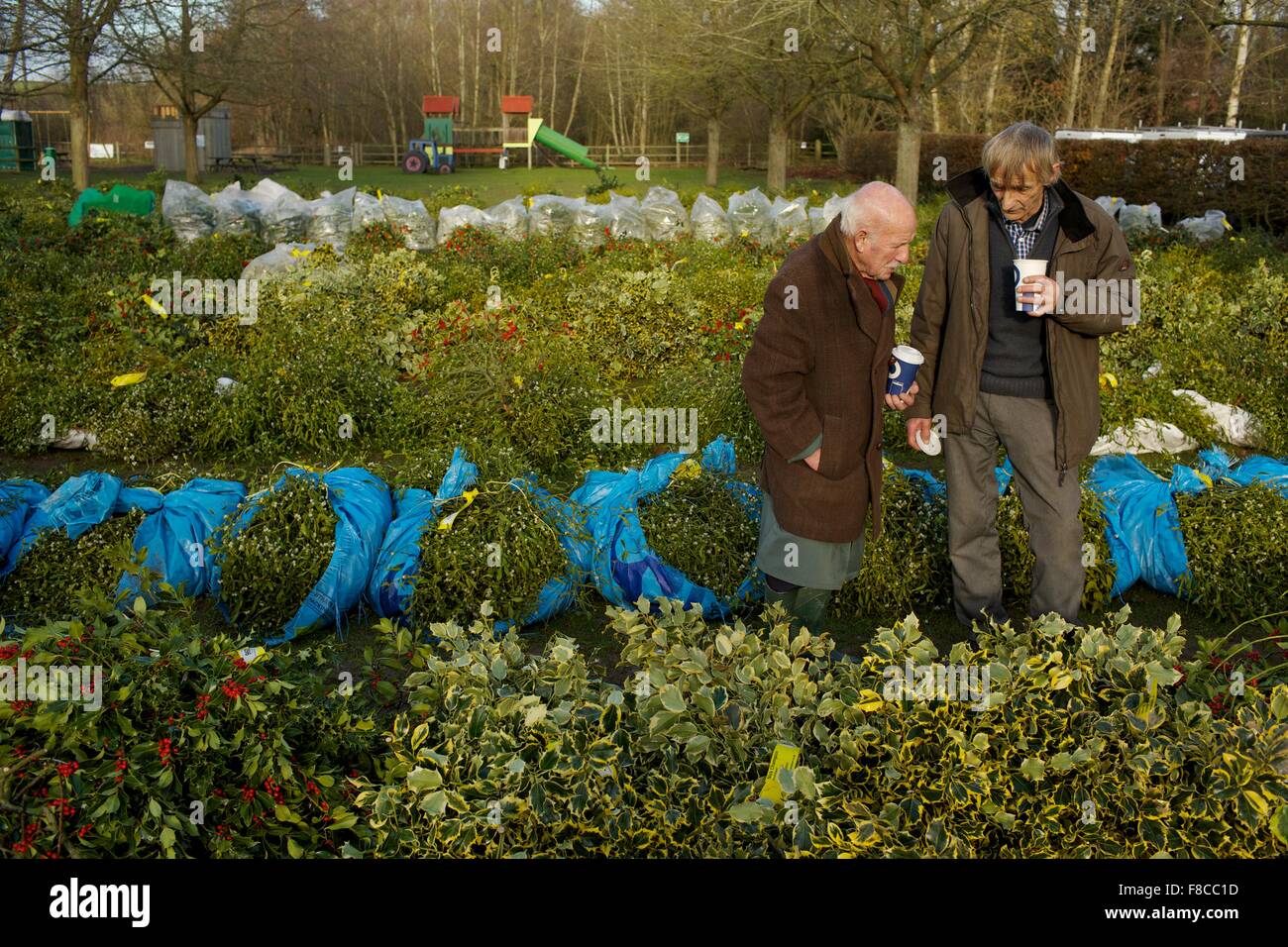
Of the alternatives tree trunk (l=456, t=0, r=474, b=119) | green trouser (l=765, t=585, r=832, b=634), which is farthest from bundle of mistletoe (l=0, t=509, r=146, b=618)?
tree trunk (l=456, t=0, r=474, b=119)

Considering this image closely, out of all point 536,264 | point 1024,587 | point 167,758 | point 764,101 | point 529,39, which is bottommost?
point 1024,587

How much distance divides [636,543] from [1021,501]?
4.66 feet

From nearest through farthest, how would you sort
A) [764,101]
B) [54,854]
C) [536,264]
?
1. [54,854]
2. [536,264]
3. [764,101]

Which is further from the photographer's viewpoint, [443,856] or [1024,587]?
[1024,587]

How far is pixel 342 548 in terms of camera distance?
4.05 metres

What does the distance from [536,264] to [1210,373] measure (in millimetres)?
5689

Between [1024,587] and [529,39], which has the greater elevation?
[529,39]

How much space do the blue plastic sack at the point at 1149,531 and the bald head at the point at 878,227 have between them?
1929mm

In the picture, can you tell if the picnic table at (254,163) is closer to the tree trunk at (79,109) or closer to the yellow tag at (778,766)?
the tree trunk at (79,109)

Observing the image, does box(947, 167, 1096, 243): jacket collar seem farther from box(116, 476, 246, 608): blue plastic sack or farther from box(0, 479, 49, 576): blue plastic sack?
box(0, 479, 49, 576): blue plastic sack

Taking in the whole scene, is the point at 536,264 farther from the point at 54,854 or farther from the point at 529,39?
the point at 529,39

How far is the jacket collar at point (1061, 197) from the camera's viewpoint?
337 centimetres

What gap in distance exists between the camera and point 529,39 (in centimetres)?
4778
